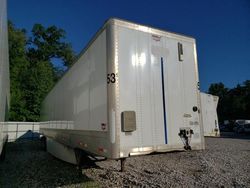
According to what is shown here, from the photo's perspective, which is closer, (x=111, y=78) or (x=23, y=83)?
(x=111, y=78)

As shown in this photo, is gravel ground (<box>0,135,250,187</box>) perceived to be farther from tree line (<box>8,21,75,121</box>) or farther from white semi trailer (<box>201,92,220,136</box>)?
tree line (<box>8,21,75,121</box>)

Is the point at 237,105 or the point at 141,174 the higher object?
the point at 237,105

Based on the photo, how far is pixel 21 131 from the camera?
822 inches

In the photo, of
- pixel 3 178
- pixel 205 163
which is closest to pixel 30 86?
pixel 3 178

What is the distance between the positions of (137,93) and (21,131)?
1986cm

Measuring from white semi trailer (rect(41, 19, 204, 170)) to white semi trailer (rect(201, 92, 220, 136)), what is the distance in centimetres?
1309

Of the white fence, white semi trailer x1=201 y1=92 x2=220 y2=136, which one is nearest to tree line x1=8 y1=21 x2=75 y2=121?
the white fence

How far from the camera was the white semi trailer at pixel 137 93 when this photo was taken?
3965 mm

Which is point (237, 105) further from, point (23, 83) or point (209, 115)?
point (23, 83)

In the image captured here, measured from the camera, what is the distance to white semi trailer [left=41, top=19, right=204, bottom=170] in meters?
3.96

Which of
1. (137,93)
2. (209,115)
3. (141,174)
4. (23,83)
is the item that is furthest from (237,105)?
(137,93)

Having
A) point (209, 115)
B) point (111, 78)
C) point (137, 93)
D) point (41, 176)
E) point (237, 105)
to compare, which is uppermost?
point (237, 105)

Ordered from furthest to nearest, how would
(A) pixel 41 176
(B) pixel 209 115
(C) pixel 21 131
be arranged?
1. (C) pixel 21 131
2. (B) pixel 209 115
3. (A) pixel 41 176

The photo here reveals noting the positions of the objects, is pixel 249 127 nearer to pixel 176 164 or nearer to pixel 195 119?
pixel 176 164
